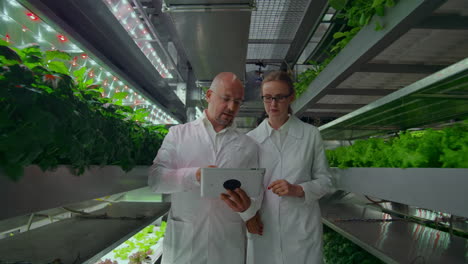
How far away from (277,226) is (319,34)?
95.3 inches

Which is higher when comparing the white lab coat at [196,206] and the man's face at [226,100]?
the man's face at [226,100]

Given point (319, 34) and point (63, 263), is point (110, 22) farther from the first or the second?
point (319, 34)

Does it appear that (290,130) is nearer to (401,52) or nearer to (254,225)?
(254,225)

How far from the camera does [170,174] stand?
150cm

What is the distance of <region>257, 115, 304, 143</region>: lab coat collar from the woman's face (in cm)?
10

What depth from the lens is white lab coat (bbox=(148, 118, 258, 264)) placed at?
1522 mm

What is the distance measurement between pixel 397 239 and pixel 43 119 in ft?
7.71

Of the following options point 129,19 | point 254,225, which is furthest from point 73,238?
point 129,19

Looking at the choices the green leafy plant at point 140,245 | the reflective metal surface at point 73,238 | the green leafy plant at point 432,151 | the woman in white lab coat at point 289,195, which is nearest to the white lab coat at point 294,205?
the woman in white lab coat at point 289,195

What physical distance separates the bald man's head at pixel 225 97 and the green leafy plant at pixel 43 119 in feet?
1.92

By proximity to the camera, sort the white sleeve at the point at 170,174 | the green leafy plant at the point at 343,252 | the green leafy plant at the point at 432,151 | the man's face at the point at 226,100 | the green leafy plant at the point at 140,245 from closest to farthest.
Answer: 1. the green leafy plant at the point at 432,151
2. the white sleeve at the point at 170,174
3. the man's face at the point at 226,100
4. the green leafy plant at the point at 343,252
5. the green leafy plant at the point at 140,245

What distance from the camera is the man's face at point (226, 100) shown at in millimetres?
1570

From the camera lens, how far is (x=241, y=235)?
1.60 m

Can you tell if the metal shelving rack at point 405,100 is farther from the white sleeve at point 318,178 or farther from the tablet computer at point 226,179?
the tablet computer at point 226,179
